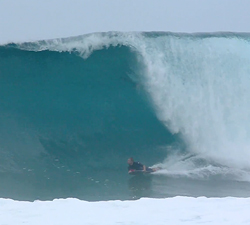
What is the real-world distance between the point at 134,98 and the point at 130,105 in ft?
0.53

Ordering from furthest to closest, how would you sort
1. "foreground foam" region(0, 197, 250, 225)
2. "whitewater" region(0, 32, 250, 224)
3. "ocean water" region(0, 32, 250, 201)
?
"ocean water" region(0, 32, 250, 201), "whitewater" region(0, 32, 250, 224), "foreground foam" region(0, 197, 250, 225)

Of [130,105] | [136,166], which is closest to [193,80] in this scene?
[130,105]

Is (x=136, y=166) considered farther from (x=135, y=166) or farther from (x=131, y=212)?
(x=131, y=212)

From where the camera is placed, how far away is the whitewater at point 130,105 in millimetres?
7992

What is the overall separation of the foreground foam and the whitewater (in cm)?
313

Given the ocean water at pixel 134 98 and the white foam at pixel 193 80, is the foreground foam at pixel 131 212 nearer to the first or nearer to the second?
the ocean water at pixel 134 98

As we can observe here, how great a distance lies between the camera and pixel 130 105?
876cm

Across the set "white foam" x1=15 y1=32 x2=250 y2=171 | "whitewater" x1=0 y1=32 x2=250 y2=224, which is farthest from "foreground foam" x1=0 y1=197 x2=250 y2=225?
"white foam" x1=15 y1=32 x2=250 y2=171

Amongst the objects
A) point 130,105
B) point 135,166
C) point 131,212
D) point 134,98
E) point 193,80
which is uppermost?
point 193,80

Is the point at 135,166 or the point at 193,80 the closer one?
the point at 135,166

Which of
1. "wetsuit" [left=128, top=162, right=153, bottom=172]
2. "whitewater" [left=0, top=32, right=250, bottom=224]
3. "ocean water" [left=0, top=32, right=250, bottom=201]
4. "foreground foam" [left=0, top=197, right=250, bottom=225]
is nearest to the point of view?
"foreground foam" [left=0, top=197, right=250, bottom=225]

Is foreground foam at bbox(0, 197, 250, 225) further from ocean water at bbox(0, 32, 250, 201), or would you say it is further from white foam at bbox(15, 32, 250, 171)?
white foam at bbox(15, 32, 250, 171)

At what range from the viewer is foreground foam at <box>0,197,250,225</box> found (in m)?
3.92

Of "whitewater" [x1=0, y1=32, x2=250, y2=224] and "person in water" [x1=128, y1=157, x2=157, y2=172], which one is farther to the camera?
"whitewater" [x1=0, y1=32, x2=250, y2=224]
